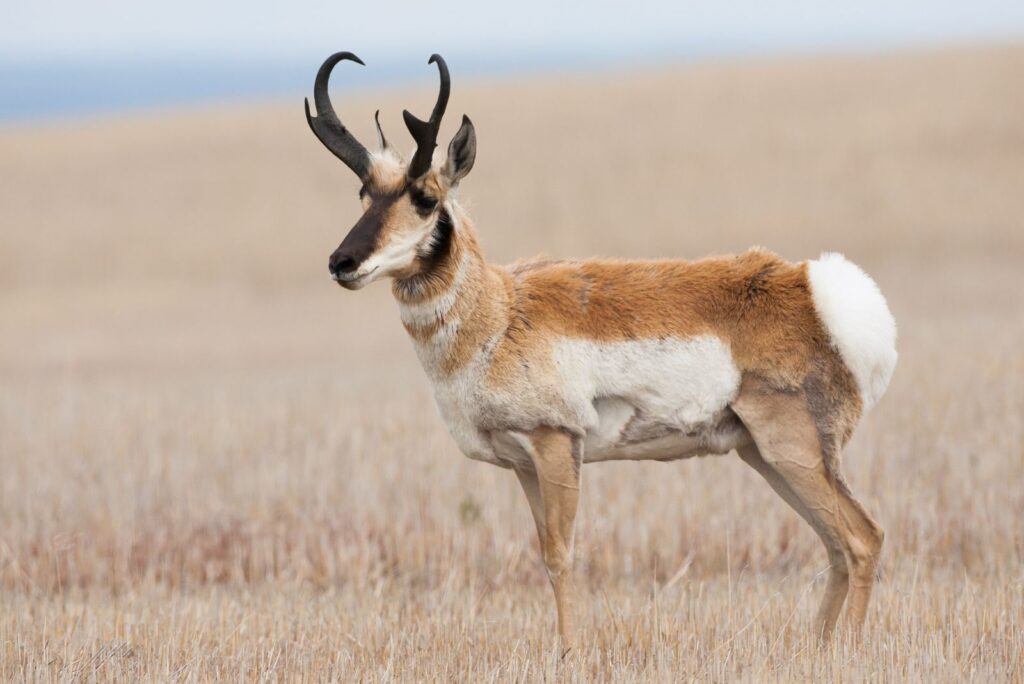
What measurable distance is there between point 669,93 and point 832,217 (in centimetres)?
1261

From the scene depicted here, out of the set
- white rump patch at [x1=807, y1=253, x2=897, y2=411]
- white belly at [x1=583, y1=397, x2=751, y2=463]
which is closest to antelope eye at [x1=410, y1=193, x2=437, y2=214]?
white belly at [x1=583, y1=397, x2=751, y2=463]

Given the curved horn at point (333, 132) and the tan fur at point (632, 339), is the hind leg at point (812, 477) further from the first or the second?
the curved horn at point (333, 132)

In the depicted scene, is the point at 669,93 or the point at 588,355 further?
the point at 669,93

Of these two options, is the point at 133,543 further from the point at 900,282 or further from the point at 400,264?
the point at 900,282

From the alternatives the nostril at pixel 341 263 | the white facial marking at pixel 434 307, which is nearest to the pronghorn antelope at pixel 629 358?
the white facial marking at pixel 434 307

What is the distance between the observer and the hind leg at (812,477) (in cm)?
589

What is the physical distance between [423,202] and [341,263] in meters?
0.57

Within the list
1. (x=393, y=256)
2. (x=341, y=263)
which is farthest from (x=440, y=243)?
(x=341, y=263)

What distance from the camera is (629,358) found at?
579cm

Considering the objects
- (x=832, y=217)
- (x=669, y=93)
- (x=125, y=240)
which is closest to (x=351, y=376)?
(x=832, y=217)

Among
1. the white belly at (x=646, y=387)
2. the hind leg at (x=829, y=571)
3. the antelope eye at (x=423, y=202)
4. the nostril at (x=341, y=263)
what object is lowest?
the hind leg at (x=829, y=571)

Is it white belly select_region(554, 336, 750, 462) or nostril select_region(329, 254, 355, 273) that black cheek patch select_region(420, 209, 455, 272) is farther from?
white belly select_region(554, 336, 750, 462)

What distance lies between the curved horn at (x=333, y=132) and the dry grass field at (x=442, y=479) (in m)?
0.84

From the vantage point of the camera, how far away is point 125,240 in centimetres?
3238
